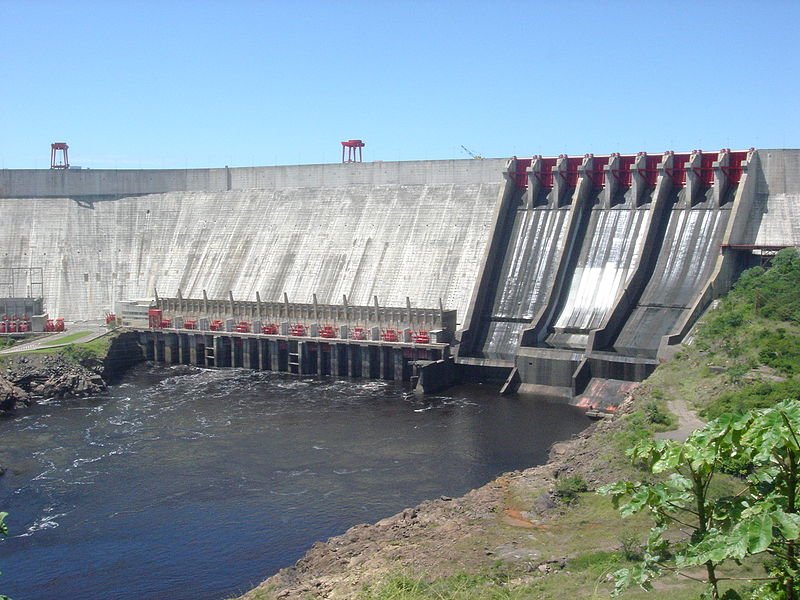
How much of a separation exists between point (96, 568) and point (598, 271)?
35321 millimetres

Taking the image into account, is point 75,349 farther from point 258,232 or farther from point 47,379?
point 258,232

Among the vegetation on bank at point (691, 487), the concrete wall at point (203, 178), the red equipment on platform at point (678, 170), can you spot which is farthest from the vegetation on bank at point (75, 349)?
the red equipment on platform at point (678, 170)

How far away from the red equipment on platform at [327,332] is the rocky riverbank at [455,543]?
27.3 m

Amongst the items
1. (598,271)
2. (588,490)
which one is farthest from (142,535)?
(598,271)

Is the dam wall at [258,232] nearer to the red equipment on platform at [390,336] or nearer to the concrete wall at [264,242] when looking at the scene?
the concrete wall at [264,242]

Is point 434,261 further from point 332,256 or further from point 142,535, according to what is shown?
point 142,535

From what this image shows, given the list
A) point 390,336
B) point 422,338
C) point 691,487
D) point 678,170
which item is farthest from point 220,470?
point 678,170

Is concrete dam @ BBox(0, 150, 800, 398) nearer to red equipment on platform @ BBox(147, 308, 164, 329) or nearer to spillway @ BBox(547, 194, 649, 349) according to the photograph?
spillway @ BBox(547, 194, 649, 349)

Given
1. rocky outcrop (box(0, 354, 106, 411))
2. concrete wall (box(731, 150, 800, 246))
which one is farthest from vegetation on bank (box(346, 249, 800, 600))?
rocky outcrop (box(0, 354, 106, 411))

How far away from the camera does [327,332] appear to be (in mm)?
55781

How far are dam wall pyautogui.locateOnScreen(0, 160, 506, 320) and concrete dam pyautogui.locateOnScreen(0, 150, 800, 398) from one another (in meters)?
0.12

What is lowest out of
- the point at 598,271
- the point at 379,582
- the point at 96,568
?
the point at 96,568

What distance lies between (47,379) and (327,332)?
1610 cm

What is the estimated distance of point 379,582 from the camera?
1991cm
